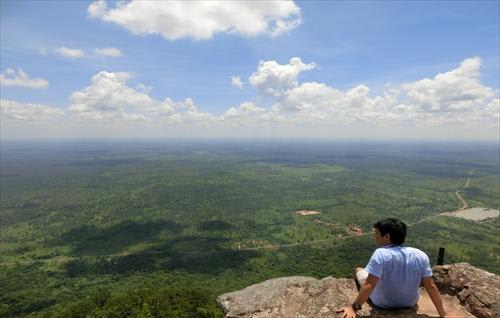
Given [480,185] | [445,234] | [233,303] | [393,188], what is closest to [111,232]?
[233,303]

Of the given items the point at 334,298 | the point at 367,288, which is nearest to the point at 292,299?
the point at 334,298

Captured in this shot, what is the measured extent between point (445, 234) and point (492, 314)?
108384 millimetres

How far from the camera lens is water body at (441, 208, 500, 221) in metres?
124

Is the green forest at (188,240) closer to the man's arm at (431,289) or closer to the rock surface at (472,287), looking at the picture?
the rock surface at (472,287)

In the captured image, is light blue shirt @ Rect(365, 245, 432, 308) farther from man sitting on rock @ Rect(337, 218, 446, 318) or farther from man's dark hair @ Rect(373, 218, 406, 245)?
man's dark hair @ Rect(373, 218, 406, 245)

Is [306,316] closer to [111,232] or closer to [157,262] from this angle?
[157,262]

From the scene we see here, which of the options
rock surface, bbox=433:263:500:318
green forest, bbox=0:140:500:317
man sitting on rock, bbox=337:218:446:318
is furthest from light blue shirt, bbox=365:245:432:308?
green forest, bbox=0:140:500:317

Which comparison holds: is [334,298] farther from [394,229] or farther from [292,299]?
[394,229]

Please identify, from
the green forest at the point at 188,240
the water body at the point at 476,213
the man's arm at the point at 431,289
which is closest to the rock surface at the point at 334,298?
the man's arm at the point at 431,289

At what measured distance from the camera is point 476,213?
429ft

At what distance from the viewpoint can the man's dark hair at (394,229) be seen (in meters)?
7.69

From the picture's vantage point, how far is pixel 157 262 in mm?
78938

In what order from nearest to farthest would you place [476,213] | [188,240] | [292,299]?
[292,299] → [188,240] → [476,213]

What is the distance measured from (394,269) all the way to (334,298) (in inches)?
132
